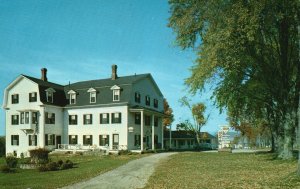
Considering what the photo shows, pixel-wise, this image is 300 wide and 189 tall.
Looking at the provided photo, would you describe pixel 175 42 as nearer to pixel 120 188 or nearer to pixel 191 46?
pixel 191 46

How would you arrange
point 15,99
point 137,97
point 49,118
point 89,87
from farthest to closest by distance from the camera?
point 15,99, point 89,87, point 49,118, point 137,97

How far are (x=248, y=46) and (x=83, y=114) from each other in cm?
3074

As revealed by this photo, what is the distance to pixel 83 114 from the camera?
48.8 m

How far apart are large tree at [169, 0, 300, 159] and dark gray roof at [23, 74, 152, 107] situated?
17.2 metres

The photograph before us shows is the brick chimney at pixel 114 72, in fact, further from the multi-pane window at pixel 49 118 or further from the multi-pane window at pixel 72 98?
the multi-pane window at pixel 49 118

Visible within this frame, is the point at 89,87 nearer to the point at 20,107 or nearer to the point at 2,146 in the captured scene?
the point at 20,107

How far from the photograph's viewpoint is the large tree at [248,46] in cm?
2033

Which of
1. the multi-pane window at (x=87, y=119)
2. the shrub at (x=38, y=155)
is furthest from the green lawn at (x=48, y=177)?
the multi-pane window at (x=87, y=119)

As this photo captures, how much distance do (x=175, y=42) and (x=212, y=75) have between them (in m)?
3.40

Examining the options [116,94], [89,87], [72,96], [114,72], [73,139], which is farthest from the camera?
[72,96]

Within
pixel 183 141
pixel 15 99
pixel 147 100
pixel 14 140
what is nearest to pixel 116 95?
pixel 147 100

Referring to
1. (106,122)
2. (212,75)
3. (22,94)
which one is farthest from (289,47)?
(22,94)

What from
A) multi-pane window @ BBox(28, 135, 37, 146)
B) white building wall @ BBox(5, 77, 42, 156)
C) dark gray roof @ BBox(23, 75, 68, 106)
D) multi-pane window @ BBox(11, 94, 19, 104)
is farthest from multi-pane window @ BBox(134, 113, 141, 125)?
multi-pane window @ BBox(11, 94, 19, 104)

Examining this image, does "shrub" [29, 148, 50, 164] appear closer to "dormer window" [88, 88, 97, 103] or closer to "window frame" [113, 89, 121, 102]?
"window frame" [113, 89, 121, 102]
